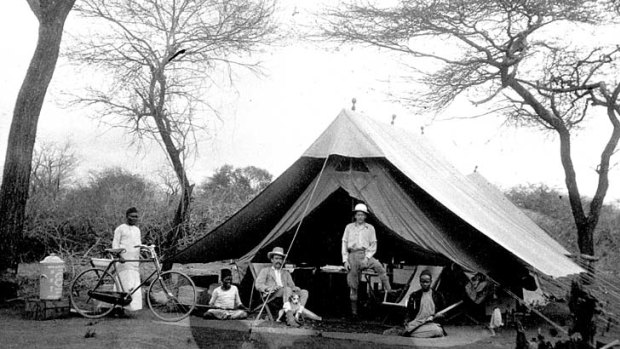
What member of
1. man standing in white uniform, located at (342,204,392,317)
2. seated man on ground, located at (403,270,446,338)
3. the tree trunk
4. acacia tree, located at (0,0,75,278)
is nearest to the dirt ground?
seated man on ground, located at (403,270,446,338)

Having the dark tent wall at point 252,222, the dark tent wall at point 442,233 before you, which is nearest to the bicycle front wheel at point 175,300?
the dark tent wall at point 252,222

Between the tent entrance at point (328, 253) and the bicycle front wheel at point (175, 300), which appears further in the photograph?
the tent entrance at point (328, 253)

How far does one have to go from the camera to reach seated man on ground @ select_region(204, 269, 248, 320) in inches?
261

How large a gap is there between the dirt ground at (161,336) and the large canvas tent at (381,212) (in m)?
0.88

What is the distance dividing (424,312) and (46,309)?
3958 millimetres

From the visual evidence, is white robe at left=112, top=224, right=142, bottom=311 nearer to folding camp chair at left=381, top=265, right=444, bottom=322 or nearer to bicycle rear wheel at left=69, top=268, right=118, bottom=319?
bicycle rear wheel at left=69, top=268, right=118, bottom=319

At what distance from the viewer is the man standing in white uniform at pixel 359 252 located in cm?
669

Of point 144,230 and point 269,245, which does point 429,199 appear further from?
point 144,230

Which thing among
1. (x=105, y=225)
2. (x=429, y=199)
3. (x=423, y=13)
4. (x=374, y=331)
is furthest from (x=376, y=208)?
(x=105, y=225)

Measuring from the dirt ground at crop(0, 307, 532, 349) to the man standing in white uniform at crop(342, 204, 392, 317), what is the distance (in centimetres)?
85

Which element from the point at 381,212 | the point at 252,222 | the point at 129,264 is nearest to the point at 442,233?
the point at 381,212

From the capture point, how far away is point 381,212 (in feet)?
21.8

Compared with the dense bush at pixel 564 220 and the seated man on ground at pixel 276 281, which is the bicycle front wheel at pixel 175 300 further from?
the dense bush at pixel 564 220

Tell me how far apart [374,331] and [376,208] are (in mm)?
1308
